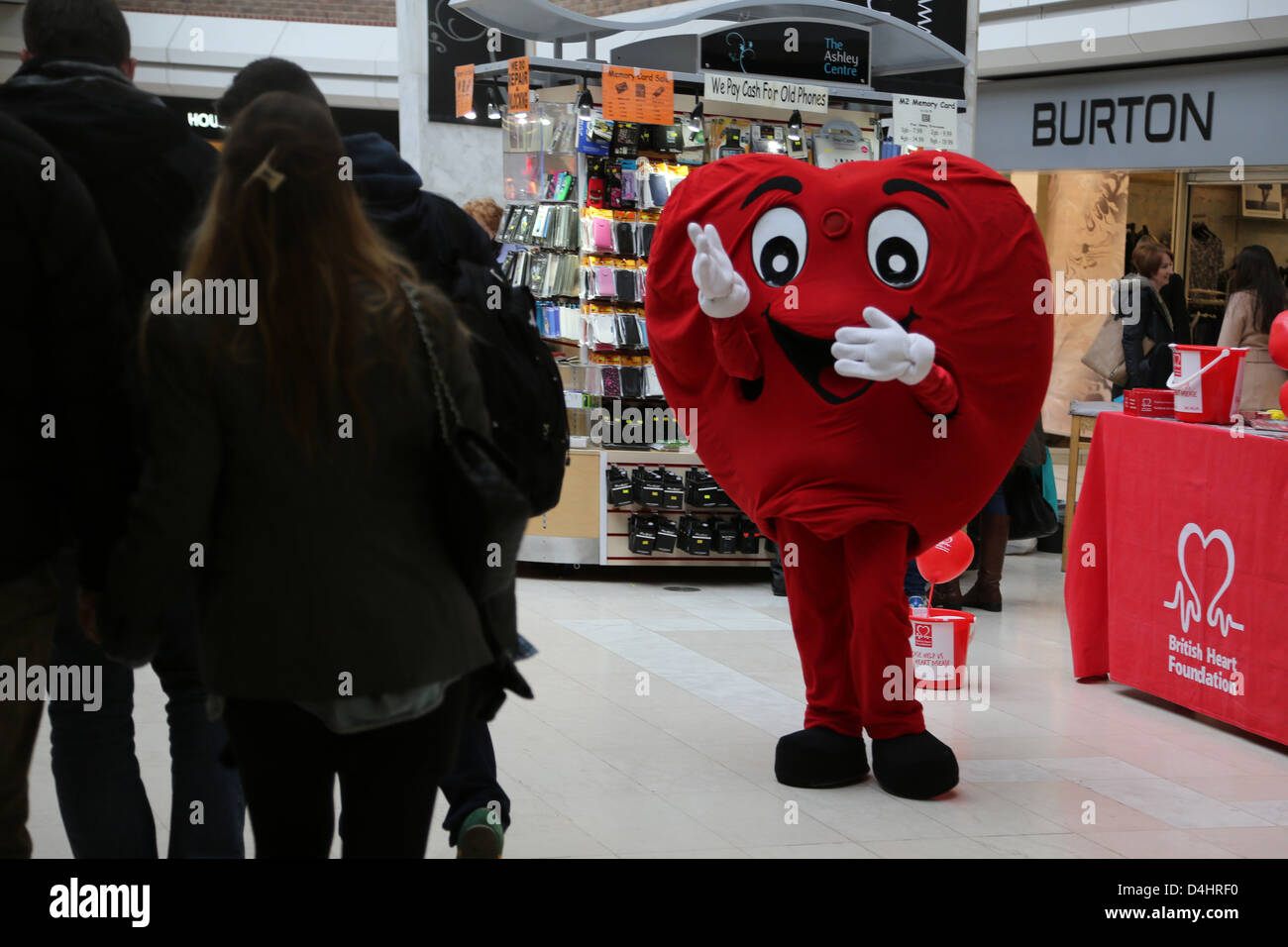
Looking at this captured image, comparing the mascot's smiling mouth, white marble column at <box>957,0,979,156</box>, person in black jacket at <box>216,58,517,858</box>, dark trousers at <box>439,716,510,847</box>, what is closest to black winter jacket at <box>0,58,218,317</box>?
person in black jacket at <box>216,58,517,858</box>

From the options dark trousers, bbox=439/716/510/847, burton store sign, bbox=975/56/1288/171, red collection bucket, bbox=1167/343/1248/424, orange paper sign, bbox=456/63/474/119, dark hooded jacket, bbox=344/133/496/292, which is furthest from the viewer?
burton store sign, bbox=975/56/1288/171

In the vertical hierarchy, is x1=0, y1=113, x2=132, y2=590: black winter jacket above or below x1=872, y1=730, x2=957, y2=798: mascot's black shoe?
above

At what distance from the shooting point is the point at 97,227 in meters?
2.23

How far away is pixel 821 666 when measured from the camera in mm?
4164

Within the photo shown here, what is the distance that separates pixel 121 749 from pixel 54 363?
0.81m

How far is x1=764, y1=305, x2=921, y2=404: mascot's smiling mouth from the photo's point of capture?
3936 mm

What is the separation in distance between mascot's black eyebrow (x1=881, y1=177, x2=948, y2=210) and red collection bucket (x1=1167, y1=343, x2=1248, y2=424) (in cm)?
146

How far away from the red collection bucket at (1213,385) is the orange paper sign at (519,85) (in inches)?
142

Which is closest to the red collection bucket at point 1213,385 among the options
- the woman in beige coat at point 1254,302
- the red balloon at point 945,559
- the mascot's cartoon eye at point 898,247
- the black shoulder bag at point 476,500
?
the red balloon at point 945,559

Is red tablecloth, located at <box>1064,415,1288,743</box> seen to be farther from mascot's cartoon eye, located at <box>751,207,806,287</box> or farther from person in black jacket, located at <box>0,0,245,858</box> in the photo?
person in black jacket, located at <box>0,0,245,858</box>

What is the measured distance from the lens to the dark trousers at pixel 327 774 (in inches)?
79.4

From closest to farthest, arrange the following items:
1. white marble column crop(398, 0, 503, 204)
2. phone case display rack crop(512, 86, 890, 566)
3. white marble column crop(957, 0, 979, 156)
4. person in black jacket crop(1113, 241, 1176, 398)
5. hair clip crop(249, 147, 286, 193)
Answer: hair clip crop(249, 147, 286, 193), phone case display rack crop(512, 86, 890, 566), person in black jacket crop(1113, 241, 1176, 398), white marble column crop(957, 0, 979, 156), white marble column crop(398, 0, 503, 204)

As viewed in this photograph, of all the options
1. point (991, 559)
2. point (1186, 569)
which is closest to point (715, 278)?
point (1186, 569)

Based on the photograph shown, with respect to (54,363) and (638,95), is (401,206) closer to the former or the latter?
(54,363)
